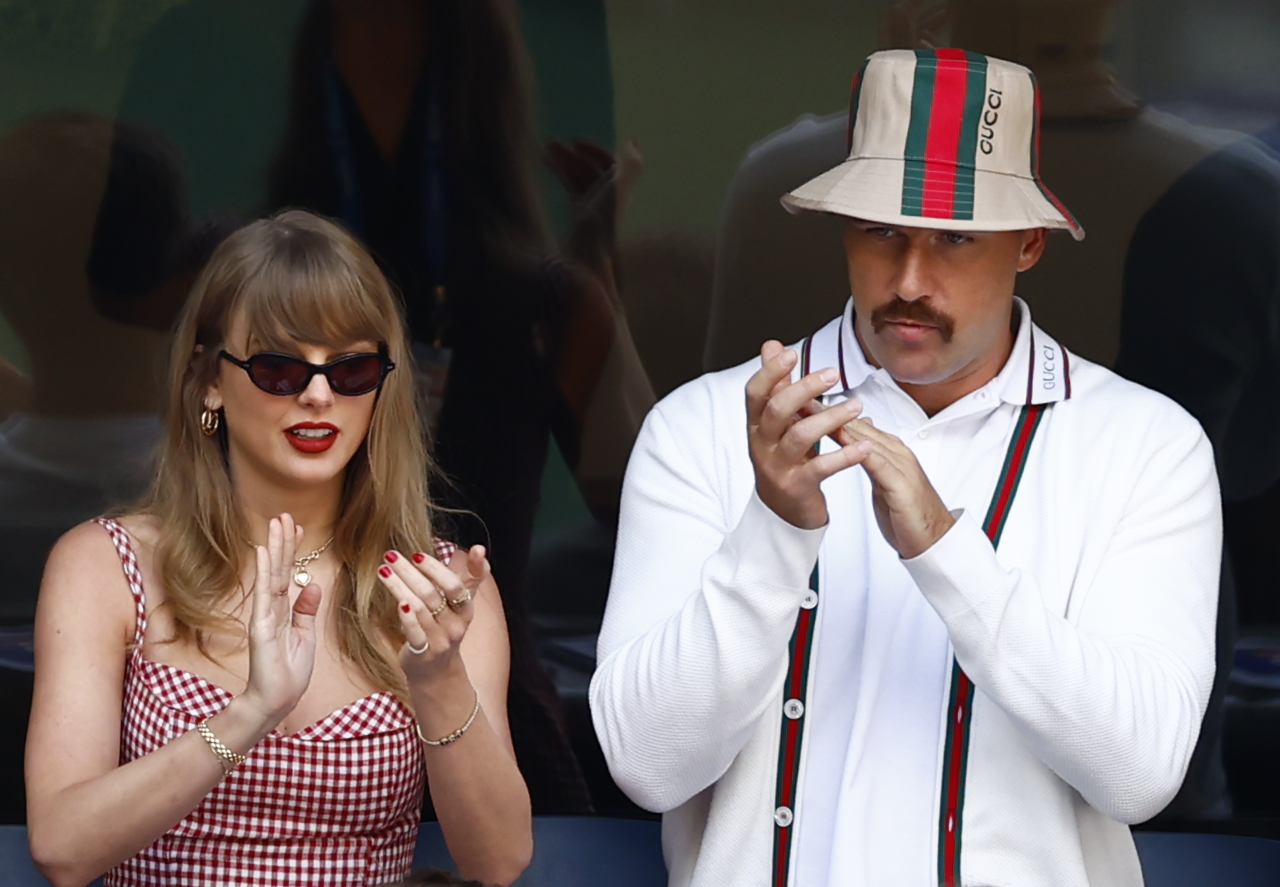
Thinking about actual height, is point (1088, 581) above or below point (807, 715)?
above

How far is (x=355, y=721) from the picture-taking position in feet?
7.69

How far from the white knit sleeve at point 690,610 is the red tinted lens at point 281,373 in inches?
16.8

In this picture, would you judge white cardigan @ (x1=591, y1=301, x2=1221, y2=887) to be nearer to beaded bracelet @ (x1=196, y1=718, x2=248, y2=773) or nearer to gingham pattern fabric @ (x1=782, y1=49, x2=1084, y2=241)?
gingham pattern fabric @ (x1=782, y1=49, x2=1084, y2=241)

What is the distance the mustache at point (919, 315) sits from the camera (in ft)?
7.27

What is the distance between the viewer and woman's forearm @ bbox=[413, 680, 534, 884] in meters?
2.21

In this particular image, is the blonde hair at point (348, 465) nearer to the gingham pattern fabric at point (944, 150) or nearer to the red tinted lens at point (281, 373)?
the red tinted lens at point (281, 373)

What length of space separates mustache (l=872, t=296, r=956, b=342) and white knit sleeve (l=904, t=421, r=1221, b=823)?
10.5 inches

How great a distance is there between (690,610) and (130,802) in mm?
681

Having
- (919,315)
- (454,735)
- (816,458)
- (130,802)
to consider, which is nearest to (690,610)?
(816,458)

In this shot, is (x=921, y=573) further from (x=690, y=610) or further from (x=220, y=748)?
(x=220, y=748)

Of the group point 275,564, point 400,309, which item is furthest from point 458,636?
point 400,309

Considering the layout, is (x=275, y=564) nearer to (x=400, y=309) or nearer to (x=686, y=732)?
(x=686, y=732)

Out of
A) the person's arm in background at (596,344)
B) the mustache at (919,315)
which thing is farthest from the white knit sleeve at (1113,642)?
the person's arm in background at (596,344)

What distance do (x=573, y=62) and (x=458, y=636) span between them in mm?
1545
